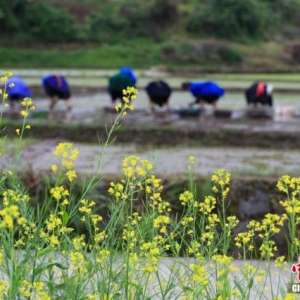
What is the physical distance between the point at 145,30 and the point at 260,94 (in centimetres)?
2105

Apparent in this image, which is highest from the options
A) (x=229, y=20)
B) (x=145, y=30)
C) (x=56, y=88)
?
(x=229, y=20)

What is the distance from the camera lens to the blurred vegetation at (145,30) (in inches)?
1004

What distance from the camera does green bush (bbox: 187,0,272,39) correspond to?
2941cm

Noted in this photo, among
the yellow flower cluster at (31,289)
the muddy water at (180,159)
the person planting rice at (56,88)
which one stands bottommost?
the yellow flower cluster at (31,289)

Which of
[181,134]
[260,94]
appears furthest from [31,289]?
[260,94]

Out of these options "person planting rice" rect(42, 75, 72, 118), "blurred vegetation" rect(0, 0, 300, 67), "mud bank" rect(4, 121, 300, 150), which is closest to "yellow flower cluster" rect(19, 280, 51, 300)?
"mud bank" rect(4, 121, 300, 150)

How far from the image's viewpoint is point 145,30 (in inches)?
1166

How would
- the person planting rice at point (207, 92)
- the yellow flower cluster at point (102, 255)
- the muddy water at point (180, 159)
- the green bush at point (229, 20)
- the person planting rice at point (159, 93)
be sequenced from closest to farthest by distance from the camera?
the yellow flower cluster at point (102, 255) < the muddy water at point (180, 159) < the person planting rice at point (207, 92) < the person planting rice at point (159, 93) < the green bush at point (229, 20)

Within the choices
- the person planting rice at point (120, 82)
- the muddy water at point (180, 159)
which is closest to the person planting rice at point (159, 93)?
the person planting rice at point (120, 82)

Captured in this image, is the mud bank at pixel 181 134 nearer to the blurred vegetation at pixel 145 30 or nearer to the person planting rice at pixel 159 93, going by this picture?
the person planting rice at pixel 159 93

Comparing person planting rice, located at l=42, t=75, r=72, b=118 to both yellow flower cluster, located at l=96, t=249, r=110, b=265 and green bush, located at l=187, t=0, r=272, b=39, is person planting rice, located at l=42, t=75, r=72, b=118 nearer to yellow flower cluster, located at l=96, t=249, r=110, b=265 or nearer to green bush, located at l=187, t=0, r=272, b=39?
yellow flower cluster, located at l=96, t=249, r=110, b=265

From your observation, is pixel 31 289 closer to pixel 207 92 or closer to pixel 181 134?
pixel 181 134

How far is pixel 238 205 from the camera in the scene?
A: 5.02m

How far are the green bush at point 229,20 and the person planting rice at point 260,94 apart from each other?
2051 centimetres
